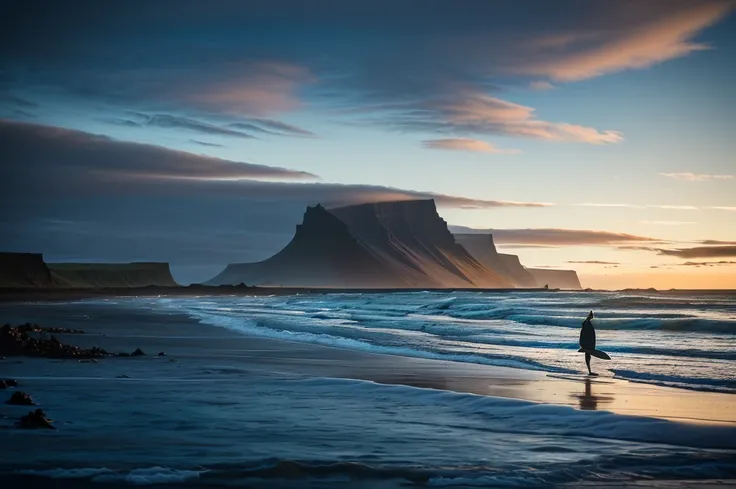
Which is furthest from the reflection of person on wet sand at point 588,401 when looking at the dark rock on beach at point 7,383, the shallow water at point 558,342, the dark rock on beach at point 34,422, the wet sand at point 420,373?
the dark rock on beach at point 7,383

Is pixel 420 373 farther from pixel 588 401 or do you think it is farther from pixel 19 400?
pixel 19 400

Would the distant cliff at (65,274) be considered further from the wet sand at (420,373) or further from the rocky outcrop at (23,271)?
the wet sand at (420,373)

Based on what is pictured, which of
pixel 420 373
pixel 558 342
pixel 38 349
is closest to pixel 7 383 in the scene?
pixel 38 349

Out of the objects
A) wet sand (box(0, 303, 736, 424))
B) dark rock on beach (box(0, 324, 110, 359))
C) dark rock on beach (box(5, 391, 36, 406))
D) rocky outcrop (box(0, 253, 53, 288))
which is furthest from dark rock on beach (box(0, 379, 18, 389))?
rocky outcrop (box(0, 253, 53, 288))

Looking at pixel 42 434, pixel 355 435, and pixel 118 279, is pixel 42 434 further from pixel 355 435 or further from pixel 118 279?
pixel 118 279

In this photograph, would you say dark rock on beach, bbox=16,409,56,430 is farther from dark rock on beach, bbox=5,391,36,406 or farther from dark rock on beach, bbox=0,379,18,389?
dark rock on beach, bbox=0,379,18,389

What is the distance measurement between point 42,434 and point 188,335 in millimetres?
18871

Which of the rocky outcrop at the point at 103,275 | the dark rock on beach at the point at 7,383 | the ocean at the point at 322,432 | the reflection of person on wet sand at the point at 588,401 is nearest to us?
the ocean at the point at 322,432

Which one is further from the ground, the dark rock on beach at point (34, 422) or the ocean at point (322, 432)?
the dark rock on beach at point (34, 422)

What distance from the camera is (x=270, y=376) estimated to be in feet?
48.1

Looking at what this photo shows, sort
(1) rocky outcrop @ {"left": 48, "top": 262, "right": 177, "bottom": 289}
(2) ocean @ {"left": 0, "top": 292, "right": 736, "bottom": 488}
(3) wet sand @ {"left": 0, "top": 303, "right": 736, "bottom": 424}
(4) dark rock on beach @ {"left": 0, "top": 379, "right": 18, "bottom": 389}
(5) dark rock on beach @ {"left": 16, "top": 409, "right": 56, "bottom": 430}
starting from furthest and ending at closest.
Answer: (1) rocky outcrop @ {"left": 48, "top": 262, "right": 177, "bottom": 289}, (3) wet sand @ {"left": 0, "top": 303, "right": 736, "bottom": 424}, (4) dark rock on beach @ {"left": 0, "top": 379, "right": 18, "bottom": 389}, (5) dark rock on beach @ {"left": 16, "top": 409, "right": 56, "bottom": 430}, (2) ocean @ {"left": 0, "top": 292, "right": 736, "bottom": 488}

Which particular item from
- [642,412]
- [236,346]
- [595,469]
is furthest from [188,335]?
[595,469]

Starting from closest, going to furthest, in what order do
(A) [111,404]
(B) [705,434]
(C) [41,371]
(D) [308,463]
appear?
(D) [308,463]
(B) [705,434]
(A) [111,404]
(C) [41,371]

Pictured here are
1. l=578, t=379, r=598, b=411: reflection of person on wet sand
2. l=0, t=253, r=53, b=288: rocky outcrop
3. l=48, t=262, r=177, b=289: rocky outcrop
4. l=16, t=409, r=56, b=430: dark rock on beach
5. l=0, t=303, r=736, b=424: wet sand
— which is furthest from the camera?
l=48, t=262, r=177, b=289: rocky outcrop
